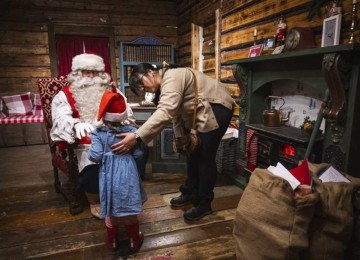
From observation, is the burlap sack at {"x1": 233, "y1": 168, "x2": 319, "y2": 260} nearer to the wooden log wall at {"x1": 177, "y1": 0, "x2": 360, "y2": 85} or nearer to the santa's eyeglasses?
the wooden log wall at {"x1": 177, "y1": 0, "x2": 360, "y2": 85}

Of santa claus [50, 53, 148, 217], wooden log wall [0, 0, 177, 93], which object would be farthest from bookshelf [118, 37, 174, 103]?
santa claus [50, 53, 148, 217]

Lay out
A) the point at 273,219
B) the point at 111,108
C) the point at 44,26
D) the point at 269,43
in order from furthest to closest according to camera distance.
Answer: the point at 44,26
the point at 269,43
the point at 111,108
the point at 273,219

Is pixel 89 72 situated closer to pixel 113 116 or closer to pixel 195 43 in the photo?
pixel 113 116

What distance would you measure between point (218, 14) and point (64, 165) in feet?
9.43

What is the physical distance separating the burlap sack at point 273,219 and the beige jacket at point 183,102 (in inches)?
28.5

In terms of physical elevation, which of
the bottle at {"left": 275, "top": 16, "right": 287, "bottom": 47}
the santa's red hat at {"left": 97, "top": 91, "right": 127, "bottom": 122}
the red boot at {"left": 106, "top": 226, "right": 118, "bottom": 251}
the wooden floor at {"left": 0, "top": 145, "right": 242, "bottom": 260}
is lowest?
the wooden floor at {"left": 0, "top": 145, "right": 242, "bottom": 260}

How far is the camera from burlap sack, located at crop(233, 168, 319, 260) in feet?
4.04

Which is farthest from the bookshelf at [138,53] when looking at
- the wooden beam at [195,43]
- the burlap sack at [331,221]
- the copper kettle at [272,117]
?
the burlap sack at [331,221]

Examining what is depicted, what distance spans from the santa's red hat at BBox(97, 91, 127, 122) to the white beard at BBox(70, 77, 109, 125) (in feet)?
2.85

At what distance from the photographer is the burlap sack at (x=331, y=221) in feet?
4.17

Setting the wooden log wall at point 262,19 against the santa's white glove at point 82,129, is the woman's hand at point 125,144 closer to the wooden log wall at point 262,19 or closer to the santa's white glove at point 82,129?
the santa's white glove at point 82,129

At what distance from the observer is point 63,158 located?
2.51 m

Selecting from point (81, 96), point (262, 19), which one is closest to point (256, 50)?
point (262, 19)

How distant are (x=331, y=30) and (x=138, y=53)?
3.86 meters
